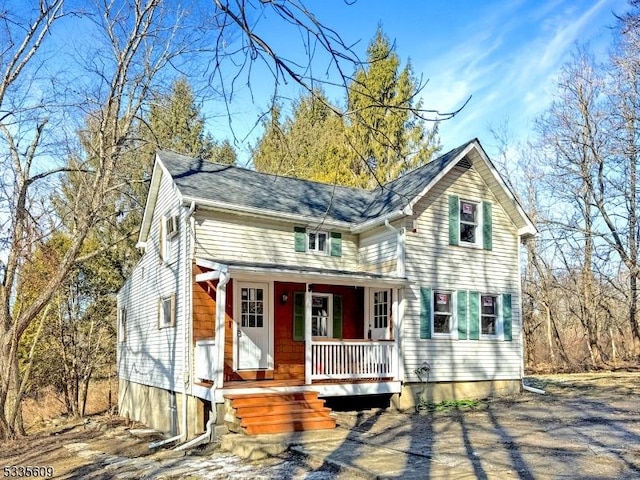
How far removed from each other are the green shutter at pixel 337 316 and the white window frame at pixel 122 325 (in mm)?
7145

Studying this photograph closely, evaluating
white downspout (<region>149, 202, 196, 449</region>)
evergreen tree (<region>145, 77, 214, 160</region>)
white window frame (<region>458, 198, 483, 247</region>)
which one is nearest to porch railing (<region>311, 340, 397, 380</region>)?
white downspout (<region>149, 202, 196, 449</region>)

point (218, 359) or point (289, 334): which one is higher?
point (289, 334)

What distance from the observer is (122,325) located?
1747cm

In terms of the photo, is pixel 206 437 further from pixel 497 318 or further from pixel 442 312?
pixel 497 318

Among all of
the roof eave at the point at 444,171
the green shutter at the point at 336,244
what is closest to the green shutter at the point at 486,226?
the roof eave at the point at 444,171

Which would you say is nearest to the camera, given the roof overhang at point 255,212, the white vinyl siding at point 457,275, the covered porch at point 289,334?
the covered porch at point 289,334

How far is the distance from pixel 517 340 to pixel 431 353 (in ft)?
9.45

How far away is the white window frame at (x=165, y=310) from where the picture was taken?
1275 centimetres

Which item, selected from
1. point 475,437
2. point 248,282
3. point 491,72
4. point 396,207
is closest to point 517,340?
point 396,207

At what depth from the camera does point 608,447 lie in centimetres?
779

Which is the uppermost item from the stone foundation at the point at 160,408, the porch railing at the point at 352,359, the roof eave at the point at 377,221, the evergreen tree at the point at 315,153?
the evergreen tree at the point at 315,153

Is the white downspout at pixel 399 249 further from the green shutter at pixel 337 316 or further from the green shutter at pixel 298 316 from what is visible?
the green shutter at pixel 298 316

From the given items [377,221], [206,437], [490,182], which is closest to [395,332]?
[377,221]

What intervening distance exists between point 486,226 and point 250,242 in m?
5.98
